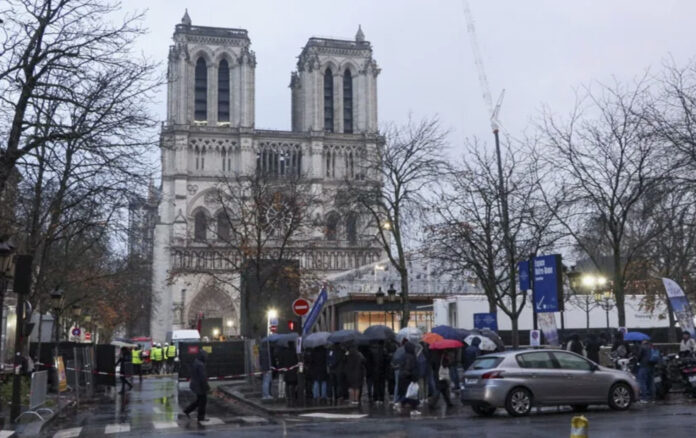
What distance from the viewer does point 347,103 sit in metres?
86.6

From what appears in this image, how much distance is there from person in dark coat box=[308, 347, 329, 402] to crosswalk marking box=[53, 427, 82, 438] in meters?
6.56

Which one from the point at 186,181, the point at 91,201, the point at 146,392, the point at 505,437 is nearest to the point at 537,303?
the point at 505,437

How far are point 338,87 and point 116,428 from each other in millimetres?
72009

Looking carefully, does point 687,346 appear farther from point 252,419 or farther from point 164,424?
point 164,424

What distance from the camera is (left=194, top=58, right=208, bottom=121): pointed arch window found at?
8281 centimetres

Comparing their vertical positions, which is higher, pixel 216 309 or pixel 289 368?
pixel 216 309

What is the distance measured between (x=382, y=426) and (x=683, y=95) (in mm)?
10807

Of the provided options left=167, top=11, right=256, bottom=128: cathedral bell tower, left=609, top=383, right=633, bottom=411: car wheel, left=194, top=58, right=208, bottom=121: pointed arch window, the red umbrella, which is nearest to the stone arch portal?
left=167, top=11, right=256, bottom=128: cathedral bell tower

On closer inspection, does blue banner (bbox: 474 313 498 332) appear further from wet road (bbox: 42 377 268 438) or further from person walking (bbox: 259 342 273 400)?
wet road (bbox: 42 377 268 438)

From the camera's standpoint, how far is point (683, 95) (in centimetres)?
1875

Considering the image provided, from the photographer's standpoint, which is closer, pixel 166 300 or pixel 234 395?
pixel 234 395

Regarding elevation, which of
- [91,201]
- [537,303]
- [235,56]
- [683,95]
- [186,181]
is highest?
[235,56]

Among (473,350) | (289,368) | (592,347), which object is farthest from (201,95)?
(592,347)

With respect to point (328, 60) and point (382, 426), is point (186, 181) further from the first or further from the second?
point (382, 426)
